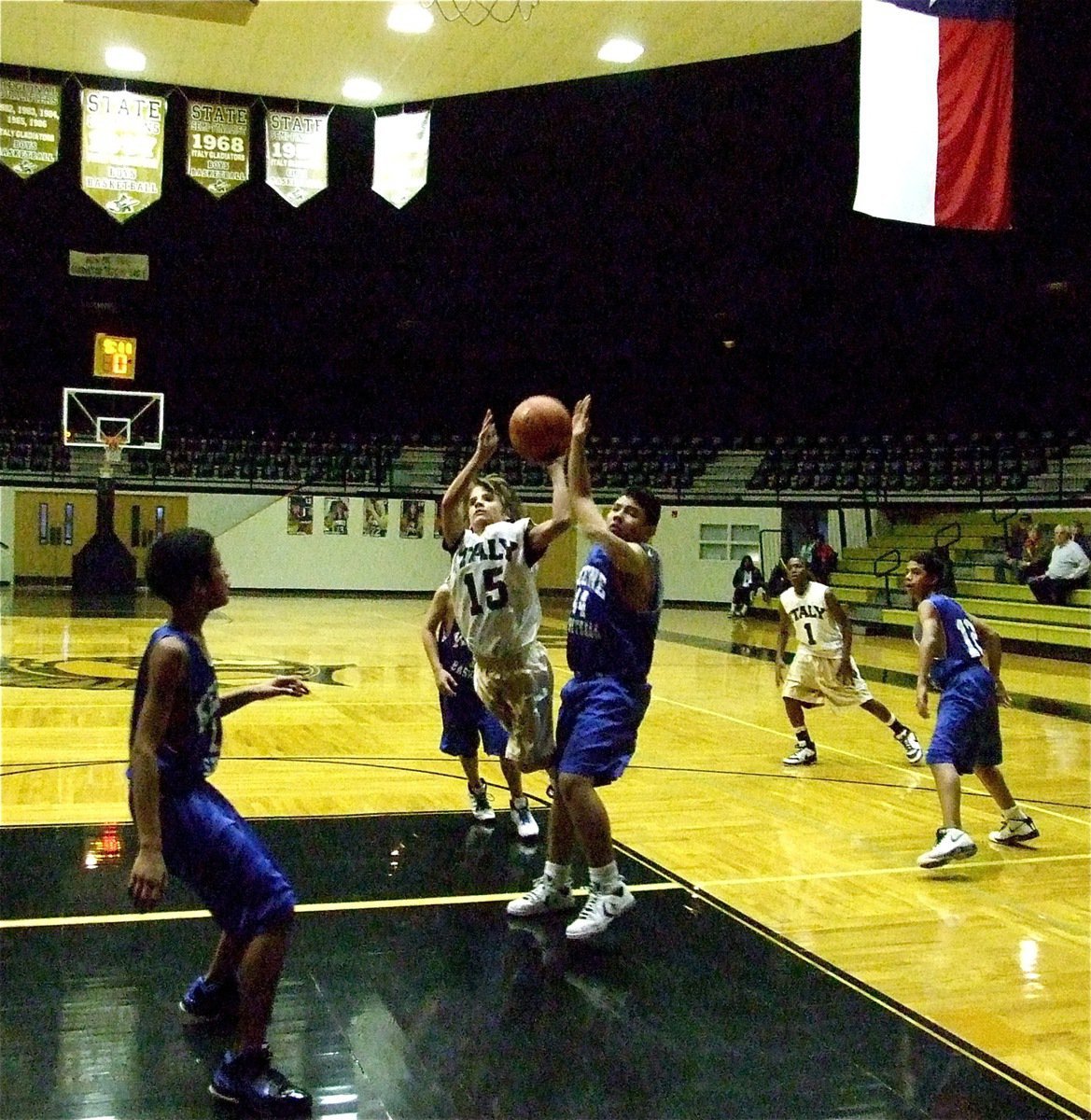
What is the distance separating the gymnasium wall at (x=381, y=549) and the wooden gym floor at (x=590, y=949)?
17038mm

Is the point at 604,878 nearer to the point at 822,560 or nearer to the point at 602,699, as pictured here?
the point at 602,699

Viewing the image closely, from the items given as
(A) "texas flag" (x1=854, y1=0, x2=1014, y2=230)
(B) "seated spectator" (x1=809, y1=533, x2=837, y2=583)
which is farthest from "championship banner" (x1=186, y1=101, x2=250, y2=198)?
(B) "seated spectator" (x1=809, y1=533, x2=837, y2=583)

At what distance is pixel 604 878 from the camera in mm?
3883

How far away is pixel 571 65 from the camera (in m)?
15.4

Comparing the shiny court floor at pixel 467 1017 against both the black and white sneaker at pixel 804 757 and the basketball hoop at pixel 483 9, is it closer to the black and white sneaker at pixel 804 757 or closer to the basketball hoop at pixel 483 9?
the black and white sneaker at pixel 804 757

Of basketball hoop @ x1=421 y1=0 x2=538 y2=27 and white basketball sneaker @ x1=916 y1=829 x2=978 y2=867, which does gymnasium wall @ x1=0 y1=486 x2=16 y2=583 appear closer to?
basketball hoop @ x1=421 y1=0 x2=538 y2=27

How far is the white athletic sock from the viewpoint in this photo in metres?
3.88

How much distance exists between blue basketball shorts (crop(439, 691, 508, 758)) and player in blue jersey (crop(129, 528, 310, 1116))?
2.45 metres

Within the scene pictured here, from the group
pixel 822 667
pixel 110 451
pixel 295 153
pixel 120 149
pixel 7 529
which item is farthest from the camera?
pixel 7 529

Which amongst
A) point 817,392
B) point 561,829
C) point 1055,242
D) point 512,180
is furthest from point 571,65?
point 561,829

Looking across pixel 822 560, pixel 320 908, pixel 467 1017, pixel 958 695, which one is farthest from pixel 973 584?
pixel 467 1017

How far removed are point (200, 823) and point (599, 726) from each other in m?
1.52

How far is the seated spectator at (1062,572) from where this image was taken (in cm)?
1534

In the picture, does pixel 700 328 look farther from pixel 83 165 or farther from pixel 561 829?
pixel 561 829
